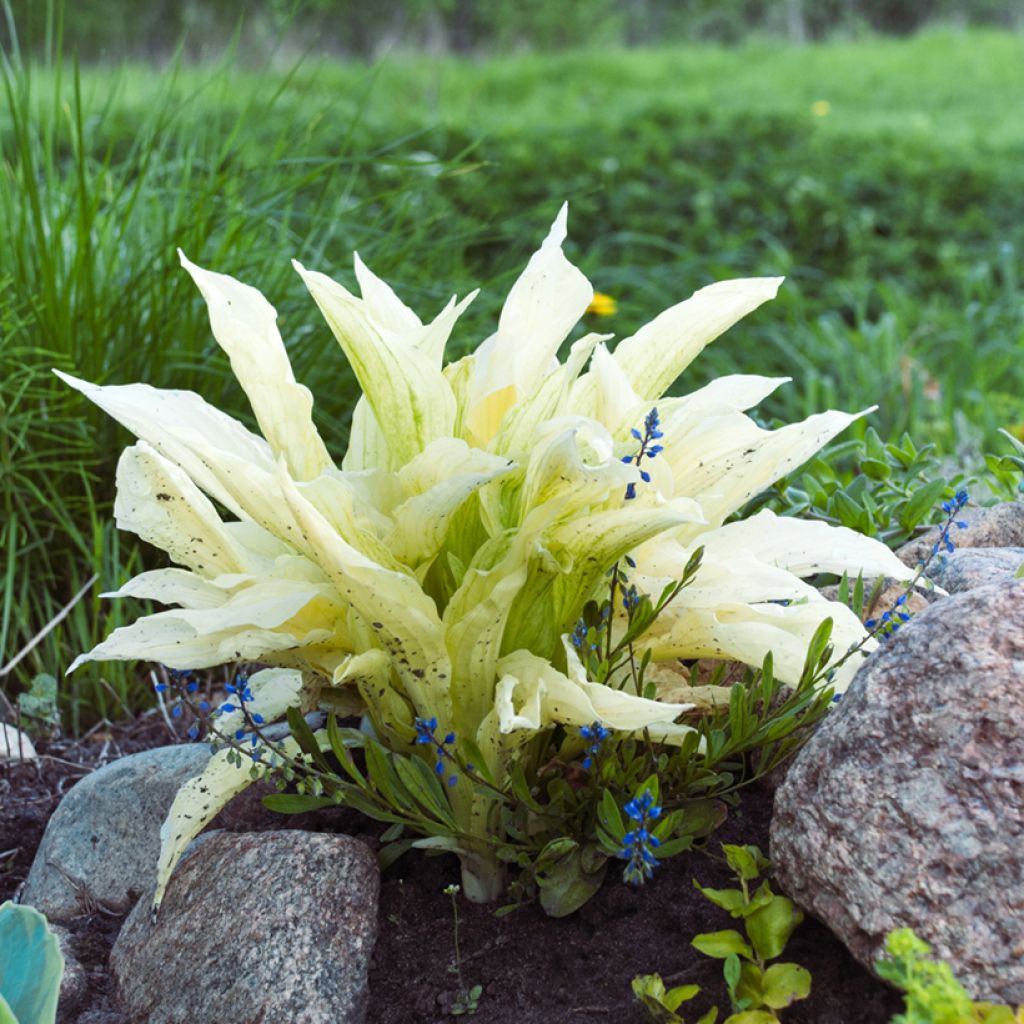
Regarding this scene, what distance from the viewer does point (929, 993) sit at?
43.8 inches

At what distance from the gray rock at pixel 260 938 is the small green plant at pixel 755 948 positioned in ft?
1.40

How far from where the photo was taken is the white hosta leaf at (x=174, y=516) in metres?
1.60

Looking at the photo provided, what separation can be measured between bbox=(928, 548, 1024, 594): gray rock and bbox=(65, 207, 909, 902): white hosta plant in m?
0.22

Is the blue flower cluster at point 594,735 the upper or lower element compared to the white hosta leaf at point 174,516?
lower

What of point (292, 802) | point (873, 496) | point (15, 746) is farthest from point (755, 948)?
point (15, 746)

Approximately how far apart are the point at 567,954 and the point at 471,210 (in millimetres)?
6075

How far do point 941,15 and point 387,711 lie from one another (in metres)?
27.7

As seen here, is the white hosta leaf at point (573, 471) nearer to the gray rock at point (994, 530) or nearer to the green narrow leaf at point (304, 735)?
the green narrow leaf at point (304, 735)

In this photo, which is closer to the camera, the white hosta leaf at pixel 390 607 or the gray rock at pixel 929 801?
the gray rock at pixel 929 801

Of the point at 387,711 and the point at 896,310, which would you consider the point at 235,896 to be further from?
the point at 896,310

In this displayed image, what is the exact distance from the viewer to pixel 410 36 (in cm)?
1634

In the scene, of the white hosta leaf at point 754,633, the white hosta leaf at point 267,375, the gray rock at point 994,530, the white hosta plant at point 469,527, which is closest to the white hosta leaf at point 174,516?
the white hosta plant at point 469,527

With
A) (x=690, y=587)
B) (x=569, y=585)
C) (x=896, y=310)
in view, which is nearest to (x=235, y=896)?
(x=569, y=585)

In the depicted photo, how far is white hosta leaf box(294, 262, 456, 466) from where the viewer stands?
1.53m
